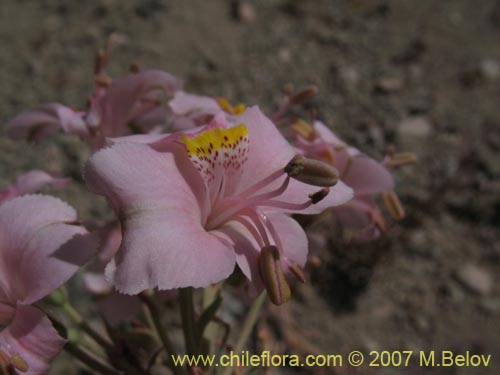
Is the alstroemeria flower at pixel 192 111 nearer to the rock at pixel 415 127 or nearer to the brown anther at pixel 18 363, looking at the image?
the brown anther at pixel 18 363

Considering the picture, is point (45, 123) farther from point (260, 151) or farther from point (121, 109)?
point (260, 151)

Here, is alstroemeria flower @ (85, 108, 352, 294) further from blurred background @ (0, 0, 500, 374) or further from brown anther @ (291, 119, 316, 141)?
blurred background @ (0, 0, 500, 374)

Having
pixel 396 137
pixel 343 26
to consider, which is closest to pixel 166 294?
pixel 396 137

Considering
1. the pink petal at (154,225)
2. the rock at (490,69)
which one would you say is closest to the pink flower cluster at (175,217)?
the pink petal at (154,225)

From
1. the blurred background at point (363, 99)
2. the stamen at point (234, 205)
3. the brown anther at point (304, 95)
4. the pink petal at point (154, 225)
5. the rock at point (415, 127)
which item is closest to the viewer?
the pink petal at point (154, 225)

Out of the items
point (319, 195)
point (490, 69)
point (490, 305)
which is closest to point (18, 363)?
point (319, 195)

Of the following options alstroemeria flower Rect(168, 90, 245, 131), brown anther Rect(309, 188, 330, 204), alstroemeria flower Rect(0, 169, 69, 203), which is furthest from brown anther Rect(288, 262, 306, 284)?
alstroemeria flower Rect(0, 169, 69, 203)
